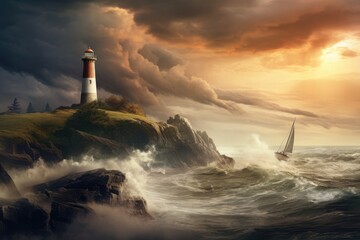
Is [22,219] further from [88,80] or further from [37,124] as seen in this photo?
[88,80]

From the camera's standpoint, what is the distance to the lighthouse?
87312 millimetres

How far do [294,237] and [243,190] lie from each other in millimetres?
21457

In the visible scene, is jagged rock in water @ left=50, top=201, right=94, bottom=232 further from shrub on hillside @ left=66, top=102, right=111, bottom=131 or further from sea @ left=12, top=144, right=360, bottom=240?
shrub on hillside @ left=66, top=102, right=111, bottom=131

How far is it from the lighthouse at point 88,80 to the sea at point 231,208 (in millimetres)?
23872

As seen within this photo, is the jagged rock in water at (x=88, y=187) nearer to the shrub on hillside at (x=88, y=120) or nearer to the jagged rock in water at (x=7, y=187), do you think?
the jagged rock in water at (x=7, y=187)

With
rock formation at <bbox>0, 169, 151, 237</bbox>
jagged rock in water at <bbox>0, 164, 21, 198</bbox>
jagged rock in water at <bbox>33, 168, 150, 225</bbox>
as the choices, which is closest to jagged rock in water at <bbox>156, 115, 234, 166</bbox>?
jagged rock in water at <bbox>33, 168, 150, 225</bbox>

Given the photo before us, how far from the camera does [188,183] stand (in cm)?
5734

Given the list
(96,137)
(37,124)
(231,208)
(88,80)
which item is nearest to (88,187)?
(231,208)

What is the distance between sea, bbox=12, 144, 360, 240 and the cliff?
371 cm

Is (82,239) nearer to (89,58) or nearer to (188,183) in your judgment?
(188,183)

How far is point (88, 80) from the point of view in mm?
87562

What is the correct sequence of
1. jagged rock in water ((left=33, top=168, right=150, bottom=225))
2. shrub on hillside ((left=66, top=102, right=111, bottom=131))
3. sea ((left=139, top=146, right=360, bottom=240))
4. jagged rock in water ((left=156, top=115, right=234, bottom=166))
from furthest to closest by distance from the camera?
jagged rock in water ((left=156, top=115, right=234, bottom=166))
shrub on hillside ((left=66, top=102, right=111, bottom=131))
jagged rock in water ((left=33, top=168, right=150, bottom=225))
sea ((left=139, top=146, right=360, bottom=240))

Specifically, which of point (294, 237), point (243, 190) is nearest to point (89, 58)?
point (243, 190)

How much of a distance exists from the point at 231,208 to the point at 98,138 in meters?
36.6
